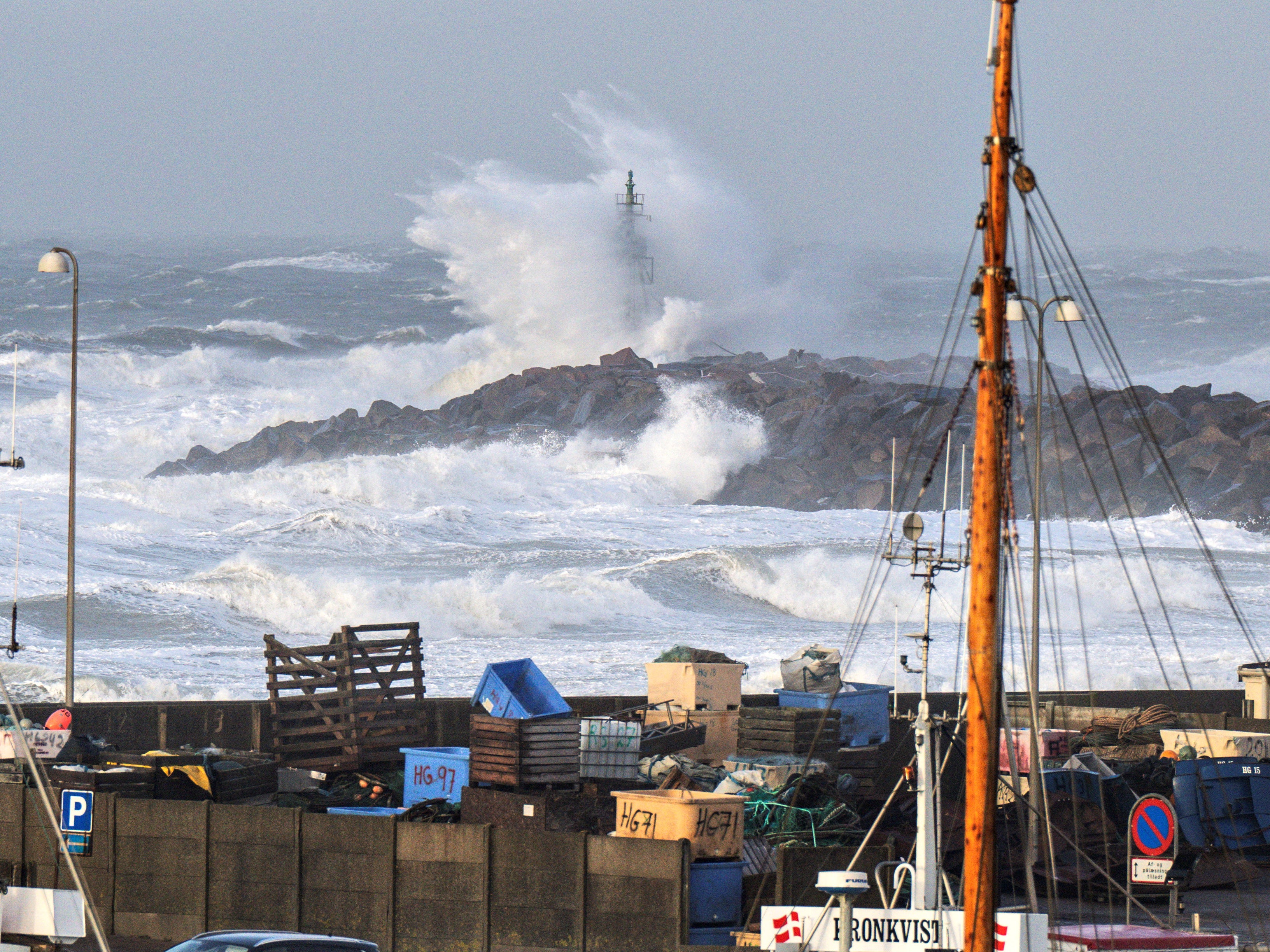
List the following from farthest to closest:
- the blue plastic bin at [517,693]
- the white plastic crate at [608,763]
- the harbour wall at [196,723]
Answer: the harbour wall at [196,723] < the blue plastic bin at [517,693] < the white plastic crate at [608,763]

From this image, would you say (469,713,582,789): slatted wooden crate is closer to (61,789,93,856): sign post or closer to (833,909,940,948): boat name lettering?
(61,789,93,856): sign post

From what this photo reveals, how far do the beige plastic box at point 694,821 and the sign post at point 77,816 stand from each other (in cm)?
410

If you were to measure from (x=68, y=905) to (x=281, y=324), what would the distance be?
100826 millimetres

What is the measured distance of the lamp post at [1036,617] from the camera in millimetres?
10836

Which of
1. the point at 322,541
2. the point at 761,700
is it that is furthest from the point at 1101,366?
the point at 761,700

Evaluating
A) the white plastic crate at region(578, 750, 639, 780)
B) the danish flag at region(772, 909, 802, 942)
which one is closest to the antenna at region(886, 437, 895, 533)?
the danish flag at region(772, 909, 802, 942)

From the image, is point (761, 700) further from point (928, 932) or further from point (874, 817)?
point (928, 932)

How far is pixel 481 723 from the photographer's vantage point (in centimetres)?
1464

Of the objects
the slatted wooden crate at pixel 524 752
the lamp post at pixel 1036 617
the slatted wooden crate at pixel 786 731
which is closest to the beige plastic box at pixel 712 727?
the slatted wooden crate at pixel 786 731

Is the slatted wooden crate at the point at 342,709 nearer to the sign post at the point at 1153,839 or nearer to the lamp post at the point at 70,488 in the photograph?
the lamp post at the point at 70,488

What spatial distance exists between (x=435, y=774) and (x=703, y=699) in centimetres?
461

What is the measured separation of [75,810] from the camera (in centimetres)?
1295

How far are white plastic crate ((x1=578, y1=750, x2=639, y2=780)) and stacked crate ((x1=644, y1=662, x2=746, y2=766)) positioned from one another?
283cm

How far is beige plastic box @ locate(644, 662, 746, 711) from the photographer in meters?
19.2
